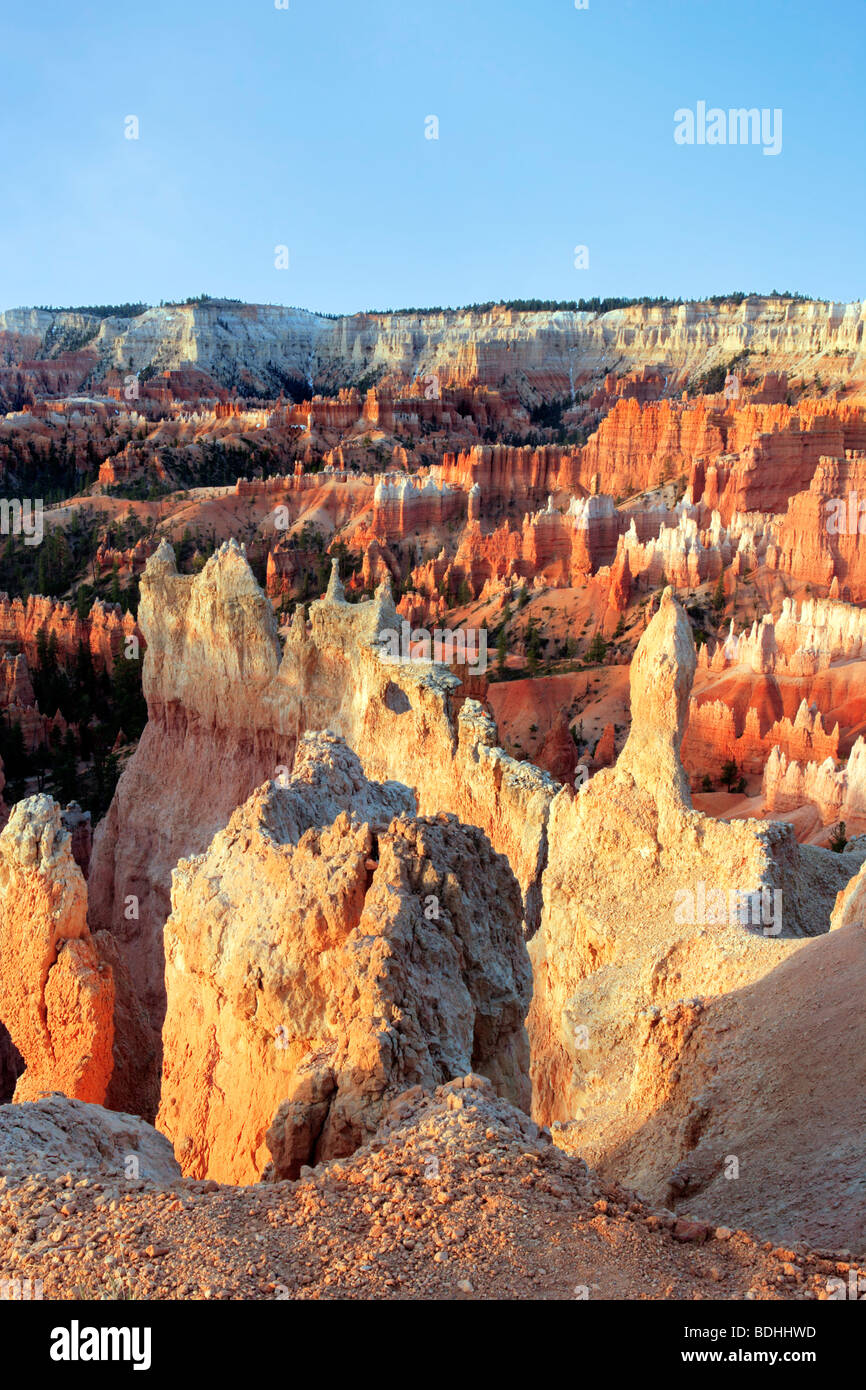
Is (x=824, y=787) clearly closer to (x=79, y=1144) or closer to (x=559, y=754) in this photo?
(x=559, y=754)

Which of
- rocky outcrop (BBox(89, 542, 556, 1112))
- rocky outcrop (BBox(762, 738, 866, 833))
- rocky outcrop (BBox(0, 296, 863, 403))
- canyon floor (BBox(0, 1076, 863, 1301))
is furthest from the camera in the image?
rocky outcrop (BBox(0, 296, 863, 403))

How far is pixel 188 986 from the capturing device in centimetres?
945

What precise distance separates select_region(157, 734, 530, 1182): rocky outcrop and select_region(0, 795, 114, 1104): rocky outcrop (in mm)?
1760

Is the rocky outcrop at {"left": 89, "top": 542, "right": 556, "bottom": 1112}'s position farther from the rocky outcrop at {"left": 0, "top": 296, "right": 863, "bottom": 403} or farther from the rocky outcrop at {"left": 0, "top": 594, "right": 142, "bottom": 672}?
the rocky outcrop at {"left": 0, "top": 296, "right": 863, "bottom": 403}

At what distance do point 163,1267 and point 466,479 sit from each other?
6714cm

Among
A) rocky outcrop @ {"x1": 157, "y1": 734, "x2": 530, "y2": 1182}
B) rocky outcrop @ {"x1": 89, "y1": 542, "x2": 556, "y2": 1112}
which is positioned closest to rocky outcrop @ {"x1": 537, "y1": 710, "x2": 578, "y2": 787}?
rocky outcrop @ {"x1": 89, "y1": 542, "x2": 556, "y2": 1112}

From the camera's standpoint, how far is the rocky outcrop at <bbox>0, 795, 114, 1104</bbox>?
11344 mm

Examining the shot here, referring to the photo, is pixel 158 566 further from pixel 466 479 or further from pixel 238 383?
pixel 238 383

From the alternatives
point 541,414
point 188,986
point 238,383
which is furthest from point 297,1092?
point 238,383

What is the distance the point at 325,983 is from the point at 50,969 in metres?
5.01

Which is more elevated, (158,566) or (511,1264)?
(158,566)

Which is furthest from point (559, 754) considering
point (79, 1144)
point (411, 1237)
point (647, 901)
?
point (411, 1237)

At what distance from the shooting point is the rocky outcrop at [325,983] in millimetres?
6562

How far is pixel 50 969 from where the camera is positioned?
11562mm
